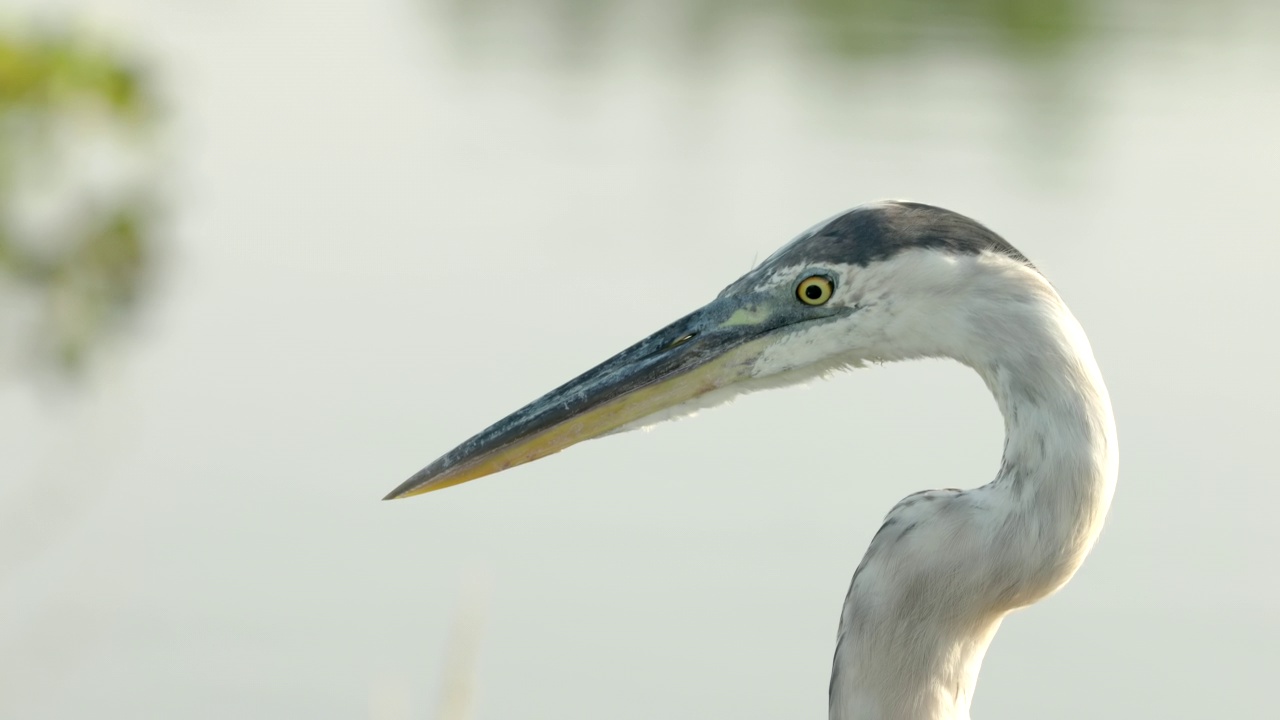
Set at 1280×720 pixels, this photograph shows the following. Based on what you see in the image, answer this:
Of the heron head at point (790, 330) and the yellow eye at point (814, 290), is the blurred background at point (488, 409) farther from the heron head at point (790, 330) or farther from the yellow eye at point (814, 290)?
the yellow eye at point (814, 290)

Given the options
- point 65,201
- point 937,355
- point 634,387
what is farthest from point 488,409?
point 937,355

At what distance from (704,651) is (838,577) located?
0.70 metres

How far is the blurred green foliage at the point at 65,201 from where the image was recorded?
7047mm

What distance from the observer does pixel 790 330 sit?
295 centimetres

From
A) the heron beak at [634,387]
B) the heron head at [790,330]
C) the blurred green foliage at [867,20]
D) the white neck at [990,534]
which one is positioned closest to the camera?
the white neck at [990,534]

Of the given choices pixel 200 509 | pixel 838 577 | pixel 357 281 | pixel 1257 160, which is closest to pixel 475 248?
pixel 357 281

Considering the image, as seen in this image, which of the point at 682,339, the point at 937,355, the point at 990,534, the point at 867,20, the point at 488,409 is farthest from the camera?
the point at 867,20

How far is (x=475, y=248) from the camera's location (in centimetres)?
978

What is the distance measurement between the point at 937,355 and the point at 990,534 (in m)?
0.32

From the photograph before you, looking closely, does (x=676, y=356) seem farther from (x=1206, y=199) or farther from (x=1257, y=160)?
(x=1257, y=160)

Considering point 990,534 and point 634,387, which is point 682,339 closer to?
point 634,387

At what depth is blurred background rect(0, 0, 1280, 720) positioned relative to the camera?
6566 mm

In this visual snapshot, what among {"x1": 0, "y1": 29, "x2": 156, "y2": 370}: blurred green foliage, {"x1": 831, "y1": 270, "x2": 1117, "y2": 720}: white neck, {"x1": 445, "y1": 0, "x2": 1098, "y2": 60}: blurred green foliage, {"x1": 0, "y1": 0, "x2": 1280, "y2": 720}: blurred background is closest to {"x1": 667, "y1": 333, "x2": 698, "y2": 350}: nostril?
{"x1": 831, "y1": 270, "x2": 1117, "y2": 720}: white neck

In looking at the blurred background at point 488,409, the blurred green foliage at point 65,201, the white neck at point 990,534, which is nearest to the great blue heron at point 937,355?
the white neck at point 990,534
